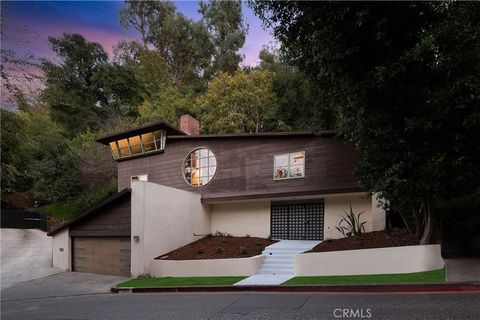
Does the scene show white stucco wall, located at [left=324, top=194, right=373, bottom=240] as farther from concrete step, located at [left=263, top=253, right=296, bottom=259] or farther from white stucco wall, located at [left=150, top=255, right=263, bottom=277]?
white stucco wall, located at [left=150, top=255, right=263, bottom=277]

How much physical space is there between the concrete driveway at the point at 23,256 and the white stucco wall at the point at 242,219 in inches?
311

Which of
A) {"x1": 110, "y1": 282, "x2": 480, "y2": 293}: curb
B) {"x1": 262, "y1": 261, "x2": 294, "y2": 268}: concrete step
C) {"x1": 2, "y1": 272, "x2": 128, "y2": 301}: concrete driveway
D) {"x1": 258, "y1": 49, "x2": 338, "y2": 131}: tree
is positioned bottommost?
{"x1": 2, "y1": 272, "x2": 128, "y2": 301}: concrete driveway

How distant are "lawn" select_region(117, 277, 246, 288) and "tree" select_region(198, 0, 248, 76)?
31.0 m

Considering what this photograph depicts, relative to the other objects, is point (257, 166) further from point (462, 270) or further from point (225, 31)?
point (225, 31)

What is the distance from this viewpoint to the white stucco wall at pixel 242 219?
20.3m

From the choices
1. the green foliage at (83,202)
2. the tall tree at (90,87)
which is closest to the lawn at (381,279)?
the green foliage at (83,202)

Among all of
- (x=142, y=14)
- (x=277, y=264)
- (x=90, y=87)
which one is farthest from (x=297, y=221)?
(x=142, y=14)

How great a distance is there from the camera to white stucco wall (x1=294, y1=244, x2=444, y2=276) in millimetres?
11969

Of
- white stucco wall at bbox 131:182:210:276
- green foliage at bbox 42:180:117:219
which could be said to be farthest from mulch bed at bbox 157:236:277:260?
green foliage at bbox 42:180:117:219

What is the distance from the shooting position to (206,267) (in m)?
15.3

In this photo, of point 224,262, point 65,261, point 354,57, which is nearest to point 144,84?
point 65,261

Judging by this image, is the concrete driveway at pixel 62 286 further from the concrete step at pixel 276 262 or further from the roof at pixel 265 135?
the roof at pixel 265 135

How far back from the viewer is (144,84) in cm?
4409

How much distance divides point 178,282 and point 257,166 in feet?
25.0
